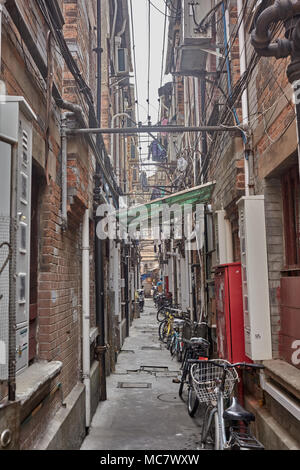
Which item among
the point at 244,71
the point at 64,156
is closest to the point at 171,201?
the point at 244,71

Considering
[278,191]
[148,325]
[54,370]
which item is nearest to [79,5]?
[278,191]

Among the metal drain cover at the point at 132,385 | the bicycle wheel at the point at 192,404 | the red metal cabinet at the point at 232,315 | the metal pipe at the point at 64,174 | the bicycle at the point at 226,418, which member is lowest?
the metal drain cover at the point at 132,385

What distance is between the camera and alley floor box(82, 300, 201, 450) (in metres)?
5.45

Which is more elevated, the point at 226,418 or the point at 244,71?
the point at 244,71

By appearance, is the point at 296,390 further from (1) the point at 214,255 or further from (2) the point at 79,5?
(2) the point at 79,5

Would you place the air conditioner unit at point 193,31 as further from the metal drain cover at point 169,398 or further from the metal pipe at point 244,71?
the metal drain cover at point 169,398

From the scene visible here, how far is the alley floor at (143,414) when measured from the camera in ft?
17.9

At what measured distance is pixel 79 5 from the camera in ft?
19.6

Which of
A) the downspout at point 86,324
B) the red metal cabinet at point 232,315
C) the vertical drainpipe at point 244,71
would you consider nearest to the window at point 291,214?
the vertical drainpipe at point 244,71

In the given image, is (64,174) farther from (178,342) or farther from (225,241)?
(178,342)

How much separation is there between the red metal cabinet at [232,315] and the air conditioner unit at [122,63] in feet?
28.4

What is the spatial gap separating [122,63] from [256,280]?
32.2 feet

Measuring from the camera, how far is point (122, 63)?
12359mm

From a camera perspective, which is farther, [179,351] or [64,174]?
[179,351]
